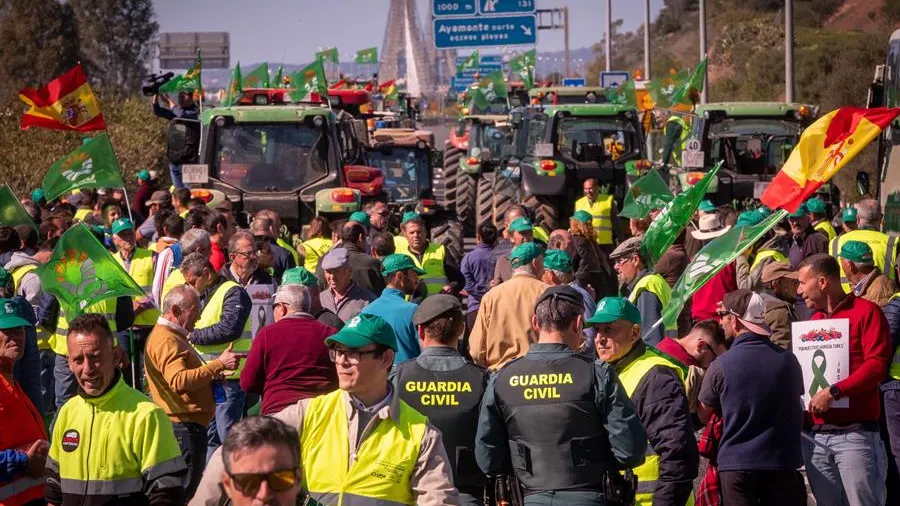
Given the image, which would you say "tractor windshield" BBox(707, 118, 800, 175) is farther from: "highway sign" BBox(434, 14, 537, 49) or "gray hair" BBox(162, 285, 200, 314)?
"highway sign" BBox(434, 14, 537, 49)

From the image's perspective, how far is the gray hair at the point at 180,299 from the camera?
8453mm

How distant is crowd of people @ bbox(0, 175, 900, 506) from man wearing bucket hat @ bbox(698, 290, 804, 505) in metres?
0.01

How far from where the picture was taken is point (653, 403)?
677 cm

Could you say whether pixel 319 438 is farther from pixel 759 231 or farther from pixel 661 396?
pixel 759 231

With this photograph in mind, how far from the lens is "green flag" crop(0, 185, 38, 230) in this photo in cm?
1383

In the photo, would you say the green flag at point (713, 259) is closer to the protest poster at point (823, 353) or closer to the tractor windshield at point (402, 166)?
the protest poster at point (823, 353)

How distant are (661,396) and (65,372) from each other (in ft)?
20.1

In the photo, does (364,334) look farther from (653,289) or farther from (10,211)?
(10,211)

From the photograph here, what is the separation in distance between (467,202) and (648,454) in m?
22.3

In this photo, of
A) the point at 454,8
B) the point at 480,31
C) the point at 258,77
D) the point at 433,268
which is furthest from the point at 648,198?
the point at 480,31

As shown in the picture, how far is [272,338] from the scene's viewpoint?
808cm

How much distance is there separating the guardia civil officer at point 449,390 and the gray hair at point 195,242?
4.33m

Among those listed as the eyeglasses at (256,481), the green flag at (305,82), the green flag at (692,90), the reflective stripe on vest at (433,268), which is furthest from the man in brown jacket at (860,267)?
the green flag at (305,82)

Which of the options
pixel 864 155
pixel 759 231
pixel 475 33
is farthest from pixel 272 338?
pixel 475 33
